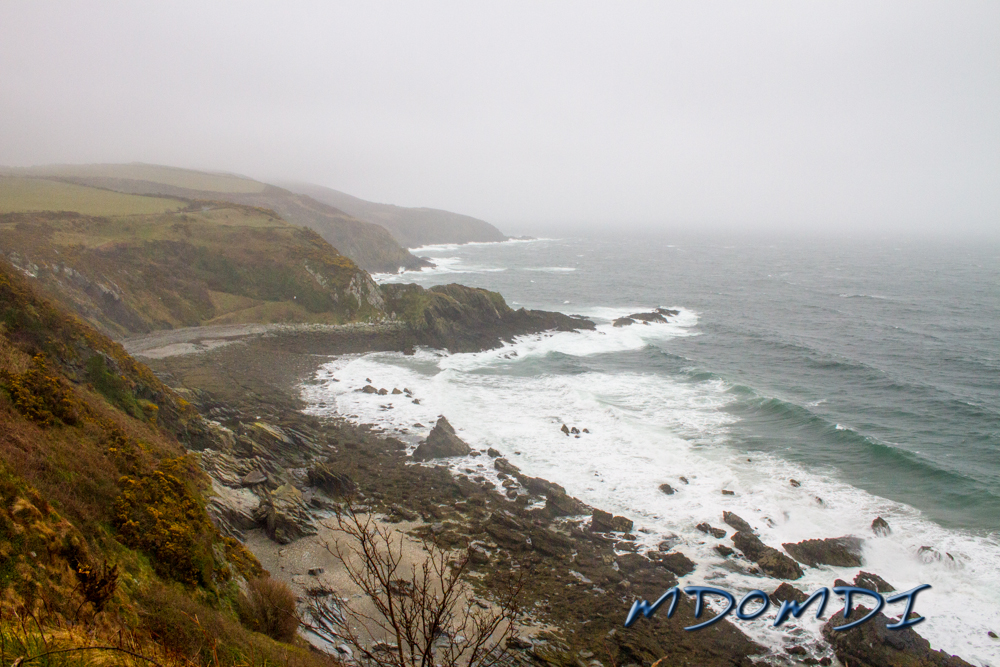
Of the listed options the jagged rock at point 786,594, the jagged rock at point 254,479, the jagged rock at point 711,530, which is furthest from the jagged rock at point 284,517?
the jagged rock at point 786,594

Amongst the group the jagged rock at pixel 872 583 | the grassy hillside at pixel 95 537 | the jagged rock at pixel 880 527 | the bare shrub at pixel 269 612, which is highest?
the grassy hillside at pixel 95 537

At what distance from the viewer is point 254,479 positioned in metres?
16.7

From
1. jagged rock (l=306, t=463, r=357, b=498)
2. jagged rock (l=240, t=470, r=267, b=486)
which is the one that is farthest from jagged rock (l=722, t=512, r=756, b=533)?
jagged rock (l=240, t=470, r=267, b=486)

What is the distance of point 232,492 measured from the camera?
1534 centimetres

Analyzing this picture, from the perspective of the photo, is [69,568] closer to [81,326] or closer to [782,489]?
[81,326]

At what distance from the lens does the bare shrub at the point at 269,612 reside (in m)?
9.30

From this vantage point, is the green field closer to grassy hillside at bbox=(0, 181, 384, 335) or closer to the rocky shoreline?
grassy hillside at bbox=(0, 181, 384, 335)

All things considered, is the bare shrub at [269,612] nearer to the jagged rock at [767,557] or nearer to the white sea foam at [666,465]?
the white sea foam at [666,465]

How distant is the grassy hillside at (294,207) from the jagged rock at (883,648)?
7446 cm

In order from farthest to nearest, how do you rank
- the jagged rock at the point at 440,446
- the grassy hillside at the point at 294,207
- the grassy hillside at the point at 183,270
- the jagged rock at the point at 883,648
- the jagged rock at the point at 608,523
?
the grassy hillside at the point at 294,207 → the grassy hillside at the point at 183,270 → the jagged rock at the point at 440,446 → the jagged rock at the point at 608,523 → the jagged rock at the point at 883,648

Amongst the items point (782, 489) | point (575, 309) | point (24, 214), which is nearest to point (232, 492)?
point (782, 489)

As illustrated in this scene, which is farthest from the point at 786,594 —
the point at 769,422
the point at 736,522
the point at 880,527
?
the point at 769,422

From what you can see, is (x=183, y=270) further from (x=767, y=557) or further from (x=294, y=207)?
(x=294, y=207)

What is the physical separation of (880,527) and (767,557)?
5.14 metres
